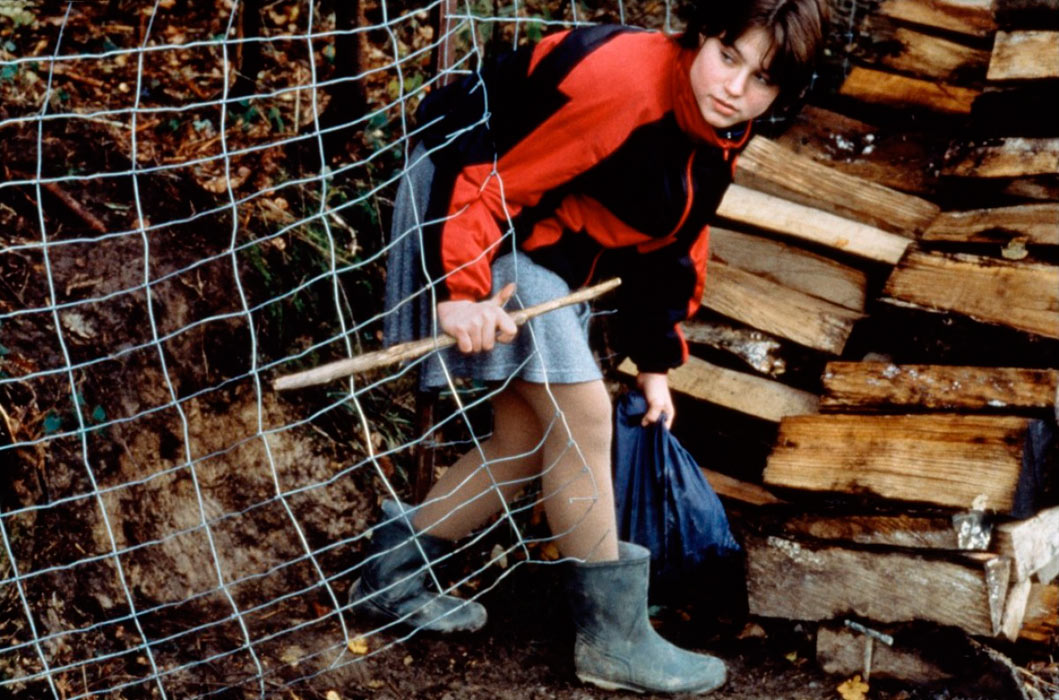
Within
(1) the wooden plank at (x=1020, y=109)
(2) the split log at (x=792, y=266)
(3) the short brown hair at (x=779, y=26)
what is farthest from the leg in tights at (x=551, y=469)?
(1) the wooden plank at (x=1020, y=109)

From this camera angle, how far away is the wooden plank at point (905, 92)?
3494mm

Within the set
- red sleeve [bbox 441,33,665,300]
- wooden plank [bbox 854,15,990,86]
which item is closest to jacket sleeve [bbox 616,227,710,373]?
red sleeve [bbox 441,33,665,300]

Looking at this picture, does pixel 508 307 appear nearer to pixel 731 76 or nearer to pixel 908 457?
pixel 731 76

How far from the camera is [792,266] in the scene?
10.3ft

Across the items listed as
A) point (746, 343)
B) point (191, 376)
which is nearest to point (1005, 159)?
point (746, 343)

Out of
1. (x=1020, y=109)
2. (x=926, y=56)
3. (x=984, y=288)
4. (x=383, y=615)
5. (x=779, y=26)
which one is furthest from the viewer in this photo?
(x=926, y=56)

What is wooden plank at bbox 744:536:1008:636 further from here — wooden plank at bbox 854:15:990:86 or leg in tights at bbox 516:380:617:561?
wooden plank at bbox 854:15:990:86

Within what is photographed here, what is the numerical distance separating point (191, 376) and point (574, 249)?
1.22 meters

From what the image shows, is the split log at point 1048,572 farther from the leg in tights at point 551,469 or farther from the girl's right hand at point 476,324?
the girl's right hand at point 476,324

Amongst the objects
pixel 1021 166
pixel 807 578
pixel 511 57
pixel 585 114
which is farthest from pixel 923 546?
pixel 511 57

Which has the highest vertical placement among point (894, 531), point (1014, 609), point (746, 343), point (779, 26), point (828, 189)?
point (779, 26)

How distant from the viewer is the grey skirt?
2.34 meters

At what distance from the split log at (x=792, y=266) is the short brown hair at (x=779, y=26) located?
1.08 meters

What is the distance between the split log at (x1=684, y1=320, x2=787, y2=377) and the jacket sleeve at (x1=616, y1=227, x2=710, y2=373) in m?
0.34
